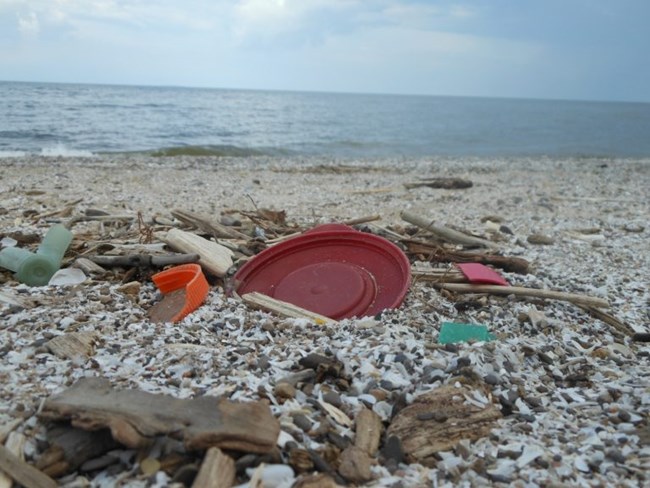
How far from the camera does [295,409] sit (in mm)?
2453

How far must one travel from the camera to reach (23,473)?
6.53 ft

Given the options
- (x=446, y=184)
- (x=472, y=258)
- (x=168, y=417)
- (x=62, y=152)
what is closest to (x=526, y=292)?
(x=472, y=258)

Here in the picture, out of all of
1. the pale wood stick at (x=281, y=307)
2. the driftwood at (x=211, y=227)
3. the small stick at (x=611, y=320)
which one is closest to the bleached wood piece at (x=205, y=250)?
the driftwood at (x=211, y=227)

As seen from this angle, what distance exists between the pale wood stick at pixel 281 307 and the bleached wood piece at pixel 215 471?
1773 mm

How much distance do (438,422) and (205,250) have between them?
10.0 feet

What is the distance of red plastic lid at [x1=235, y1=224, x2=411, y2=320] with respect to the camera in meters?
4.18

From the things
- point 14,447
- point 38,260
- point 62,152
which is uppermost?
point 38,260

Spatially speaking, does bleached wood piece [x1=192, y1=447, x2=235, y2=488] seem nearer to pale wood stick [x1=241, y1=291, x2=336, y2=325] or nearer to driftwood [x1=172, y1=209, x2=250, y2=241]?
pale wood stick [x1=241, y1=291, x2=336, y2=325]

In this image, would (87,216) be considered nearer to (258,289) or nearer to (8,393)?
(258,289)

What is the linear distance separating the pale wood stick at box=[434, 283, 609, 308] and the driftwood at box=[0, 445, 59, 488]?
11.5 ft

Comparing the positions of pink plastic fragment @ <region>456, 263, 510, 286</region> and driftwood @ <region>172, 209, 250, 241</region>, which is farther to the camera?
driftwood @ <region>172, 209, 250, 241</region>

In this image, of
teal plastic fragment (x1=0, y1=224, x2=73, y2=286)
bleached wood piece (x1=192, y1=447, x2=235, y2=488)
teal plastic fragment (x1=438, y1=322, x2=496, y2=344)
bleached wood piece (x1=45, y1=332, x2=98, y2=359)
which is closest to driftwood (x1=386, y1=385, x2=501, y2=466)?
bleached wood piece (x1=192, y1=447, x2=235, y2=488)

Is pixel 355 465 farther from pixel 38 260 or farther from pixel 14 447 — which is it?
pixel 38 260

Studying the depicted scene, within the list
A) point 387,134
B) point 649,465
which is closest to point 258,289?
point 649,465
